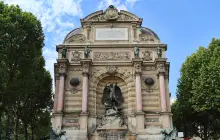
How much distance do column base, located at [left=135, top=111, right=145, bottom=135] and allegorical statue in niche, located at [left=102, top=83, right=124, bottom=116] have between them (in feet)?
5.32

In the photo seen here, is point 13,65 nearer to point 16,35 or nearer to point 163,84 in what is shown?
point 16,35

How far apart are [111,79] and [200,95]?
22.4ft

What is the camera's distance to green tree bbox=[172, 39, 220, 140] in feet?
67.9

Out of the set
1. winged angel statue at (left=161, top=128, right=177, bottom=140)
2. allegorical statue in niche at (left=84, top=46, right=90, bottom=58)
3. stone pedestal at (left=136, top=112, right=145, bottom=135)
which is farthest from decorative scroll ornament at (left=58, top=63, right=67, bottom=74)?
winged angel statue at (left=161, top=128, right=177, bottom=140)

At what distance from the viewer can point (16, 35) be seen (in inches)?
693

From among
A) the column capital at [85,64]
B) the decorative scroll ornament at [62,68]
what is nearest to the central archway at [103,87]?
the column capital at [85,64]

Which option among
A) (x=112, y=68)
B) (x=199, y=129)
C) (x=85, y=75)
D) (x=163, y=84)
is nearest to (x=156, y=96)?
(x=163, y=84)

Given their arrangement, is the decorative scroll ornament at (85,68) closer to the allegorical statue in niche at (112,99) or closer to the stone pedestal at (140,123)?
the allegorical statue in niche at (112,99)

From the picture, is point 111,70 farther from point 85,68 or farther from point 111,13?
point 111,13

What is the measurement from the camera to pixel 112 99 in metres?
22.0

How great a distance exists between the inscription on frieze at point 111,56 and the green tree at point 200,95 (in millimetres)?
5230

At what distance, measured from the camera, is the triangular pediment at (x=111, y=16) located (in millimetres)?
24734

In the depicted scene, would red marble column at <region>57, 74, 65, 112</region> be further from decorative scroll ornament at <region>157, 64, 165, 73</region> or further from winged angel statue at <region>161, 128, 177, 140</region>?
winged angel statue at <region>161, 128, 177, 140</region>

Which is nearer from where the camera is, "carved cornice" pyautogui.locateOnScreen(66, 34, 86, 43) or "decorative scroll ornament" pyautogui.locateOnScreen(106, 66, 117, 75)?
"decorative scroll ornament" pyautogui.locateOnScreen(106, 66, 117, 75)
